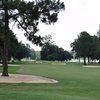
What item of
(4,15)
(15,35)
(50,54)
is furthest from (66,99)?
(50,54)

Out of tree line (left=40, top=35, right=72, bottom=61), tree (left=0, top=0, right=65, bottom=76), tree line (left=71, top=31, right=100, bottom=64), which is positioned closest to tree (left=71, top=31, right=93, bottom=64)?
tree line (left=71, top=31, right=100, bottom=64)

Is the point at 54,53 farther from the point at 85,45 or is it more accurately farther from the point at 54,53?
the point at 85,45

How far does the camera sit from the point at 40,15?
36062mm

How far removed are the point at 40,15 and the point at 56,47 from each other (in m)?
122

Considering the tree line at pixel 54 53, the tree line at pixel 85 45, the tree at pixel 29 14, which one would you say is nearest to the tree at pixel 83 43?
the tree line at pixel 85 45

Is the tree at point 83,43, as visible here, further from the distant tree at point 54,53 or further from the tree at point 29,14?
the tree at point 29,14

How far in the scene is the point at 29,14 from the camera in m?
35.6

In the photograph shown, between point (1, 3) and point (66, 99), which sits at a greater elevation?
point (1, 3)

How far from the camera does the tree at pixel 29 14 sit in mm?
34375

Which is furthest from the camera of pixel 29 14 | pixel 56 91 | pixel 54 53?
pixel 54 53

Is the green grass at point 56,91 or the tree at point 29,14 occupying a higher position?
the tree at point 29,14

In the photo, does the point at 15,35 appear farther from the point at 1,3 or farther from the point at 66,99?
the point at 66,99


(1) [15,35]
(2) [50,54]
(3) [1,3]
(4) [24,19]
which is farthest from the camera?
(2) [50,54]

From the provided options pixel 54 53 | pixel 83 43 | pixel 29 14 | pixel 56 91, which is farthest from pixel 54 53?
pixel 56 91
